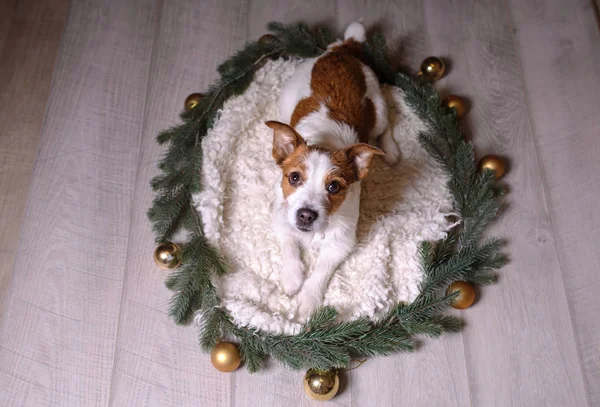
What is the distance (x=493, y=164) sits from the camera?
8.60 ft

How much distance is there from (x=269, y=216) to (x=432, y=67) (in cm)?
116

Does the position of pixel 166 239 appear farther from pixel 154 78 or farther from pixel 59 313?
pixel 154 78

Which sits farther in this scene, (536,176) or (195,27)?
(195,27)

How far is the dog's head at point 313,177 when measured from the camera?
2.01 meters

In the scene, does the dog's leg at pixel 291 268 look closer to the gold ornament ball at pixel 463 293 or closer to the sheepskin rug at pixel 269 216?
the sheepskin rug at pixel 269 216

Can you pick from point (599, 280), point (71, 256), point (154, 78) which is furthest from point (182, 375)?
point (599, 280)

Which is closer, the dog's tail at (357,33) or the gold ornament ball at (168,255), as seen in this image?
the gold ornament ball at (168,255)

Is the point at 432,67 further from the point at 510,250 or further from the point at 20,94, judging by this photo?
the point at 20,94

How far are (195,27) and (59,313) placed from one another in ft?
5.48

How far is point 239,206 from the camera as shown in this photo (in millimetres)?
2545

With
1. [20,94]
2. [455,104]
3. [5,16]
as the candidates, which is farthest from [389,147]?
[5,16]

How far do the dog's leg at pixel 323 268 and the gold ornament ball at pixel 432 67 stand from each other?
1.07m

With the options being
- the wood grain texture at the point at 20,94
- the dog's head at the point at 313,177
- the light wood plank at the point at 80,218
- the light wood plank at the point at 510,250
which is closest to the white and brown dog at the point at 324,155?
the dog's head at the point at 313,177

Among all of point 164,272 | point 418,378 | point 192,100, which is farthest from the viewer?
point 192,100
